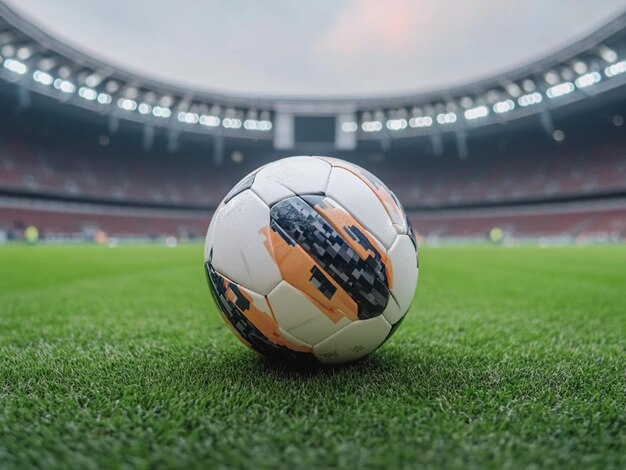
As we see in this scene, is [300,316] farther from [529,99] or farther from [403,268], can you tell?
[529,99]

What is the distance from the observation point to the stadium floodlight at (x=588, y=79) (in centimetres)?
2533

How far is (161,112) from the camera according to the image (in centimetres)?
3216

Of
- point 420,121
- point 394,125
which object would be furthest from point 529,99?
point 394,125

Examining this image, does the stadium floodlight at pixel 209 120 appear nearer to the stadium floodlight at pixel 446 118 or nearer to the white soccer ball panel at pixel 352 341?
the stadium floodlight at pixel 446 118

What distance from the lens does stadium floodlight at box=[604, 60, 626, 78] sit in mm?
23781

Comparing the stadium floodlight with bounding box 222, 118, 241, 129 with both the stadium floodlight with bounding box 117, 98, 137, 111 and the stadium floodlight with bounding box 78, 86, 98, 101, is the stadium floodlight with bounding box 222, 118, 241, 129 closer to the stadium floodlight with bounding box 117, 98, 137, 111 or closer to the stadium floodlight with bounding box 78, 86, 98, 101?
the stadium floodlight with bounding box 117, 98, 137, 111

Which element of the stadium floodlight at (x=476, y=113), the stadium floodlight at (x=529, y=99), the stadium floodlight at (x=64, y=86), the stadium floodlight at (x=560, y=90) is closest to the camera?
the stadium floodlight at (x=64, y=86)

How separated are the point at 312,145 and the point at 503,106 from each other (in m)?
15.7

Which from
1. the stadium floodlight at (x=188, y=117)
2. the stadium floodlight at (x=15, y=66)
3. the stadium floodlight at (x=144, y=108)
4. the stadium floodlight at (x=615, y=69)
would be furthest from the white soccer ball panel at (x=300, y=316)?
the stadium floodlight at (x=188, y=117)

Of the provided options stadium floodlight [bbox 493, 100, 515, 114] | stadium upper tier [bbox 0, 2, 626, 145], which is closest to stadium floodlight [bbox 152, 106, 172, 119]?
stadium upper tier [bbox 0, 2, 626, 145]

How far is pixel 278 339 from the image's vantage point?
1569 mm

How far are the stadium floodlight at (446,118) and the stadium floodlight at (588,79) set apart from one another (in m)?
8.76

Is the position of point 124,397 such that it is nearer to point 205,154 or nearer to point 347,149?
point 347,149

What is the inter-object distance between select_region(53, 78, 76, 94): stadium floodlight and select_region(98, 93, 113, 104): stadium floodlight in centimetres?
184
